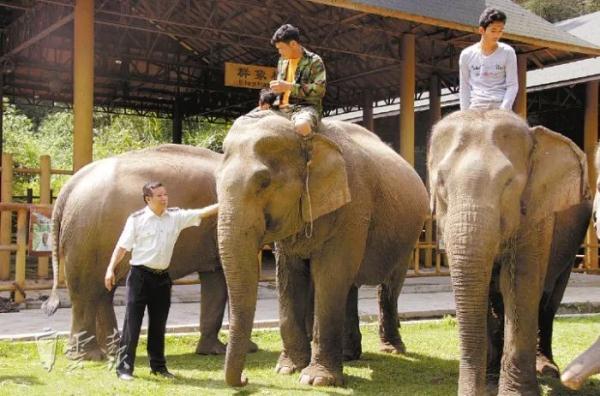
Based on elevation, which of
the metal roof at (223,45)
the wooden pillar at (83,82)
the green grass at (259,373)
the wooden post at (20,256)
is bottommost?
the green grass at (259,373)

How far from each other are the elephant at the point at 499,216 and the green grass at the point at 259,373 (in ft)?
2.67

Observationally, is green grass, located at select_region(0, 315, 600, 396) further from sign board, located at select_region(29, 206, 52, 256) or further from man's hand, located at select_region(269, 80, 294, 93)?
sign board, located at select_region(29, 206, 52, 256)

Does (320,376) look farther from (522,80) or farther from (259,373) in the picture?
(522,80)

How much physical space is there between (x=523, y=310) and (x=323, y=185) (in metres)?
1.67

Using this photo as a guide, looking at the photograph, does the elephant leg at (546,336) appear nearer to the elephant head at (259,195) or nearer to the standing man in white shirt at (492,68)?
the standing man in white shirt at (492,68)

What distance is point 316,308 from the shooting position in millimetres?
6039

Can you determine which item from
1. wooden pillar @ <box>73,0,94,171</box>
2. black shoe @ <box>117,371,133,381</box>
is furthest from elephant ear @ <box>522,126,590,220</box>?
wooden pillar @ <box>73,0,94,171</box>

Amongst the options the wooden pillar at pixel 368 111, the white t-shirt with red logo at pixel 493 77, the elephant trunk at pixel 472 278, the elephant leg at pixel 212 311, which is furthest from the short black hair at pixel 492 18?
the wooden pillar at pixel 368 111

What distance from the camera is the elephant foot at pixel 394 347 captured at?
769 cm

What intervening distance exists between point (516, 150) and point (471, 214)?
2.17 ft

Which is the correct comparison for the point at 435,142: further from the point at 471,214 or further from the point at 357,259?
the point at 357,259

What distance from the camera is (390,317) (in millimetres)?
7855

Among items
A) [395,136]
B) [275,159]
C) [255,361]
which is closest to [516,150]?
[275,159]

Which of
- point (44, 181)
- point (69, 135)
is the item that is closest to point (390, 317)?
point (44, 181)
